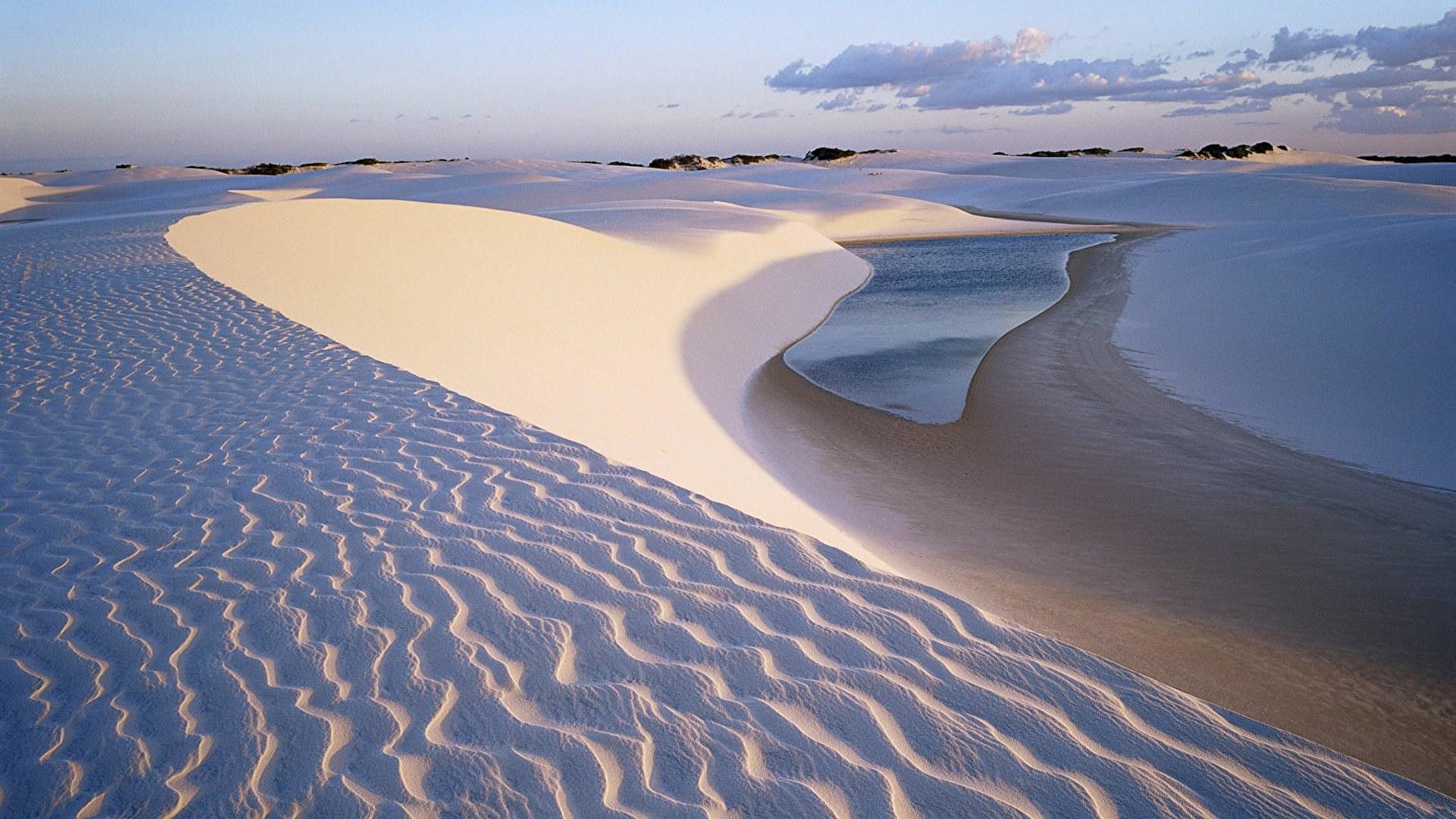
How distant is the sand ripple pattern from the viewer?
238cm

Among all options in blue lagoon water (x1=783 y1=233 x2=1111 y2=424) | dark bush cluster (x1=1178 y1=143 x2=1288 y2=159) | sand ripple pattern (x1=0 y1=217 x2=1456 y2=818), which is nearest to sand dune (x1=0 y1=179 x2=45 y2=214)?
blue lagoon water (x1=783 y1=233 x2=1111 y2=424)

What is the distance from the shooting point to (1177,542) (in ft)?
17.9

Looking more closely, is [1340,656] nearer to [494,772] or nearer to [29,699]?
[494,772]

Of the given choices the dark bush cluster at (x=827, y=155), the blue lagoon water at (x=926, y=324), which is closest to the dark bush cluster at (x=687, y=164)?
the dark bush cluster at (x=827, y=155)

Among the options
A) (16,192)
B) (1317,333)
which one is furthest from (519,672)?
(16,192)

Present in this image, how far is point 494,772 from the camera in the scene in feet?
7.95

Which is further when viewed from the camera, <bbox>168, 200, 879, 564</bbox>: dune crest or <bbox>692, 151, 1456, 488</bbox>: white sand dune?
<bbox>692, 151, 1456, 488</bbox>: white sand dune

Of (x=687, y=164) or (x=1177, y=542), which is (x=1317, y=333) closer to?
(x=1177, y=542)

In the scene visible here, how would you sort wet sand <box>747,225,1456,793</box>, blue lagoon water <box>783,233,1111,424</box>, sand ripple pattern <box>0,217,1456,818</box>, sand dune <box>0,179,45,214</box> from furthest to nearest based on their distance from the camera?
sand dune <box>0,179,45,214</box> → blue lagoon water <box>783,233,1111,424</box> → wet sand <box>747,225,1456,793</box> → sand ripple pattern <box>0,217,1456,818</box>

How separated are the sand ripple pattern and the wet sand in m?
1.40

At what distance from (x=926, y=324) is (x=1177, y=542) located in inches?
347

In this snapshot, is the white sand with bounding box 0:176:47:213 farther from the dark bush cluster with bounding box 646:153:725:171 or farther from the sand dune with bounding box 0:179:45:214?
the dark bush cluster with bounding box 646:153:725:171

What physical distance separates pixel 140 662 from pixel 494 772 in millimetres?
1414

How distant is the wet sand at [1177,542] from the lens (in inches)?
153
